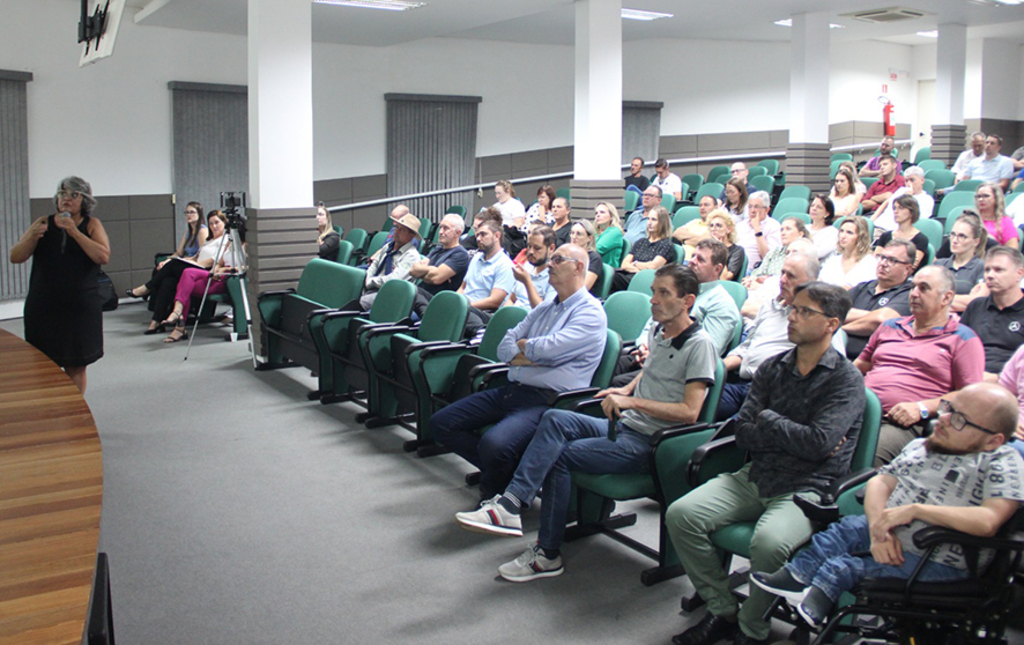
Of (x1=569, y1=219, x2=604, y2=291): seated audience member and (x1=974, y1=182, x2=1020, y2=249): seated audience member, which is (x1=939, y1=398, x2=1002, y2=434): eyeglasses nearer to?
(x1=569, y1=219, x2=604, y2=291): seated audience member

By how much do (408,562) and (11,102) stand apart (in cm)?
801

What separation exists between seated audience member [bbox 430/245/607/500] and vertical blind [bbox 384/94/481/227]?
8.58 m

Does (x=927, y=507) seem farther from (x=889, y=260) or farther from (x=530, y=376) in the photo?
(x=889, y=260)

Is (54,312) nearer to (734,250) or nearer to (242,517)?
(242,517)

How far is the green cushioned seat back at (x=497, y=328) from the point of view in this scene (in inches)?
169

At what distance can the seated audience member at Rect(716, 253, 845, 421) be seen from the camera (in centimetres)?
356

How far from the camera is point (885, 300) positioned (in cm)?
412

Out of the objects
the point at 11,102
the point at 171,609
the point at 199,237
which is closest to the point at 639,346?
the point at 171,609

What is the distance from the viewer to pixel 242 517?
381cm

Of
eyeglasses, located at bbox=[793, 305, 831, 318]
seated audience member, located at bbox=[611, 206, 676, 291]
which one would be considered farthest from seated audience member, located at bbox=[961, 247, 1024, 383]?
seated audience member, located at bbox=[611, 206, 676, 291]

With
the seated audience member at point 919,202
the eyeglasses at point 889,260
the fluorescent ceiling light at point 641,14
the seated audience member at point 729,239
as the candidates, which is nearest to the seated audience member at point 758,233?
the seated audience member at point 729,239

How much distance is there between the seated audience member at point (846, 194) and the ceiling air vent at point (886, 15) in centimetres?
456

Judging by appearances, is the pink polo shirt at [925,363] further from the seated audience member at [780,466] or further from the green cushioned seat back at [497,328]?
the green cushioned seat back at [497,328]

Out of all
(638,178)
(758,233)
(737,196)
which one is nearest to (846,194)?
(737,196)
